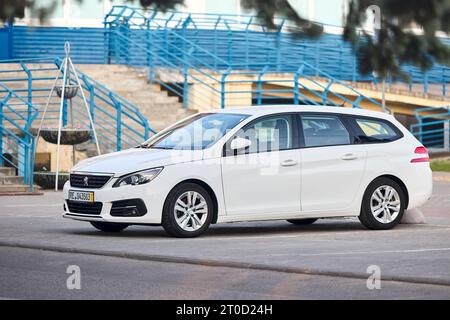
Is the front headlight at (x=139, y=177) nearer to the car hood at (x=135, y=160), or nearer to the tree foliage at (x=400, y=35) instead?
the car hood at (x=135, y=160)

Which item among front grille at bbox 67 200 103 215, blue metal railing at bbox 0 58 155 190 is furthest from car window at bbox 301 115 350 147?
blue metal railing at bbox 0 58 155 190

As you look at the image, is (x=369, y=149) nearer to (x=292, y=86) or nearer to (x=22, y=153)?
(x=22, y=153)

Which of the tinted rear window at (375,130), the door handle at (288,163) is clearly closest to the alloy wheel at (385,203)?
the tinted rear window at (375,130)

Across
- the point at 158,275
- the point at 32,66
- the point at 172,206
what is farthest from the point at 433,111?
the point at 158,275

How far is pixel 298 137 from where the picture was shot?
16250 millimetres

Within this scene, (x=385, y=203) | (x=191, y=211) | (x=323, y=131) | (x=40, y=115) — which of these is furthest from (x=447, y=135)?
(x=191, y=211)

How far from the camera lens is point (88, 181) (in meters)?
15.5

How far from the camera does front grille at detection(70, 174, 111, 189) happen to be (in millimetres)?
15367

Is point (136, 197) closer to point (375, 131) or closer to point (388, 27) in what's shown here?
point (375, 131)

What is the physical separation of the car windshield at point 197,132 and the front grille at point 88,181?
1.08 meters

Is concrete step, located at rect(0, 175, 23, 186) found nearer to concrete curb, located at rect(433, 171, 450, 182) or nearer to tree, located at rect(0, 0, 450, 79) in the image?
concrete curb, located at rect(433, 171, 450, 182)

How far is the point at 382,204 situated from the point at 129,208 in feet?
11.3

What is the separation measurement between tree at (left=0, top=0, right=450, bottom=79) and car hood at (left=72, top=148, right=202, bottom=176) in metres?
5.67

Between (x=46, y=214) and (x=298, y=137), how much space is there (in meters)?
4.55
